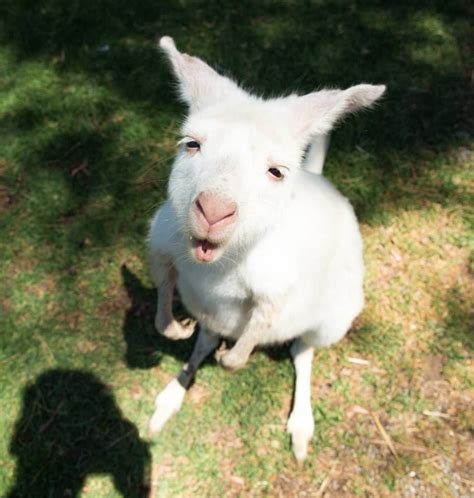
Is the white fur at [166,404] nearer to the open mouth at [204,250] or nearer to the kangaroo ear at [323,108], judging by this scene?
the open mouth at [204,250]

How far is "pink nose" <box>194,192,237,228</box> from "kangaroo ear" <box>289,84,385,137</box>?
1.59 ft

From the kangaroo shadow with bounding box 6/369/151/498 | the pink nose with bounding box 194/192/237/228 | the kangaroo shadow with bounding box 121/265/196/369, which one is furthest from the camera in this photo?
the kangaroo shadow with bounding box 121/265/196/369

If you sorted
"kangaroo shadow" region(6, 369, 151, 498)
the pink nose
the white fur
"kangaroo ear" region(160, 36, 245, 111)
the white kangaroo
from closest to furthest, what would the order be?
the pink nose → the white kangaroo → "kangaroo ear" region(160, 36, 245, 111) → "kangaroo shadow" region(6, 369, 151, 498) → the white fur

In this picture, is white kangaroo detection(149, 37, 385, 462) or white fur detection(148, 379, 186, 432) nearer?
white kangaroo detection(149, 37, 385, 462)

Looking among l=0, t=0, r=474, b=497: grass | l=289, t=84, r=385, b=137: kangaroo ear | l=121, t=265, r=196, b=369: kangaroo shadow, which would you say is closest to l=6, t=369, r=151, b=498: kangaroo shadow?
l=0, t=0, r=474, b=497: grass

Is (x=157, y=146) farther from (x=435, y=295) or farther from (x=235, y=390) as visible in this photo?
(x=435, y=295)

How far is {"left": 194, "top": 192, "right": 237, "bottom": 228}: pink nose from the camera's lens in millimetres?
1660

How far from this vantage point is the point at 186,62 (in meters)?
2.08

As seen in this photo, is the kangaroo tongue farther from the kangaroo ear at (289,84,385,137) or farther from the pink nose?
the kangaroo ear at (289,84,385,137)

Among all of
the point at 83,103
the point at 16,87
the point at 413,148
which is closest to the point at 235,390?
the point at 413,148

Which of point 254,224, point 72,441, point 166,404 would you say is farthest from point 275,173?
point 72,441

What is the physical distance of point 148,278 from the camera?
A: 3.46m

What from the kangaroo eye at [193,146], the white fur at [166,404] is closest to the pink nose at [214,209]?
the kangaroo eye at [193,146]

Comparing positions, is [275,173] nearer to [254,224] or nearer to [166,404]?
[254,224]
